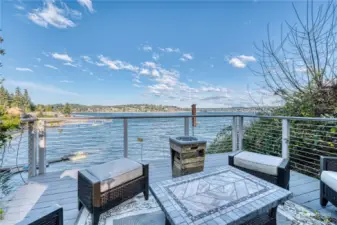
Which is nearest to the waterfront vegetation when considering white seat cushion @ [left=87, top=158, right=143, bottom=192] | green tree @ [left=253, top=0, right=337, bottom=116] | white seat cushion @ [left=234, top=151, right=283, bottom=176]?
green tree @ [left=253, top=0, right=337, bottom=116]

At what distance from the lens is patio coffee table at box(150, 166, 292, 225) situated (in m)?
1.07

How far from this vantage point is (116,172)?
1.76 metres

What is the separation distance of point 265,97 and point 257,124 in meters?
0.91

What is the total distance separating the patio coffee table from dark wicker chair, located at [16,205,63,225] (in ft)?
2.12

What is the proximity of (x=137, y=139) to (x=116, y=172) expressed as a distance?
7.35 ft

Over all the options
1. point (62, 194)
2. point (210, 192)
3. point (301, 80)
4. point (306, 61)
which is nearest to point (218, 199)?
point (210, 192)

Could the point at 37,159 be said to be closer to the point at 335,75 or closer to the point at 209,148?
the point at 209,148

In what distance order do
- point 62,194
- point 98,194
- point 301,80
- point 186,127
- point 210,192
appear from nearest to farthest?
point 210,192, point 98,194, point 62,194, point 186,127, point 301,80

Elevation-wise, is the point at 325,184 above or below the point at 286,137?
below

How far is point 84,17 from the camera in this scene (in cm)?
584

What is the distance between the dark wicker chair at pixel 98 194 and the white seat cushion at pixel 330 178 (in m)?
2.05

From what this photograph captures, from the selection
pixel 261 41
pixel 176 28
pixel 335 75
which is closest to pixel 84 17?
pixel 176 28

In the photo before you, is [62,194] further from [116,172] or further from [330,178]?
[330,178]

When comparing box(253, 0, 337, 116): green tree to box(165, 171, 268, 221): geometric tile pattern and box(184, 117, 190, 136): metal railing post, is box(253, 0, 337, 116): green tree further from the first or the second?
box(165, 171, 268, 221): geometric tile pattern
